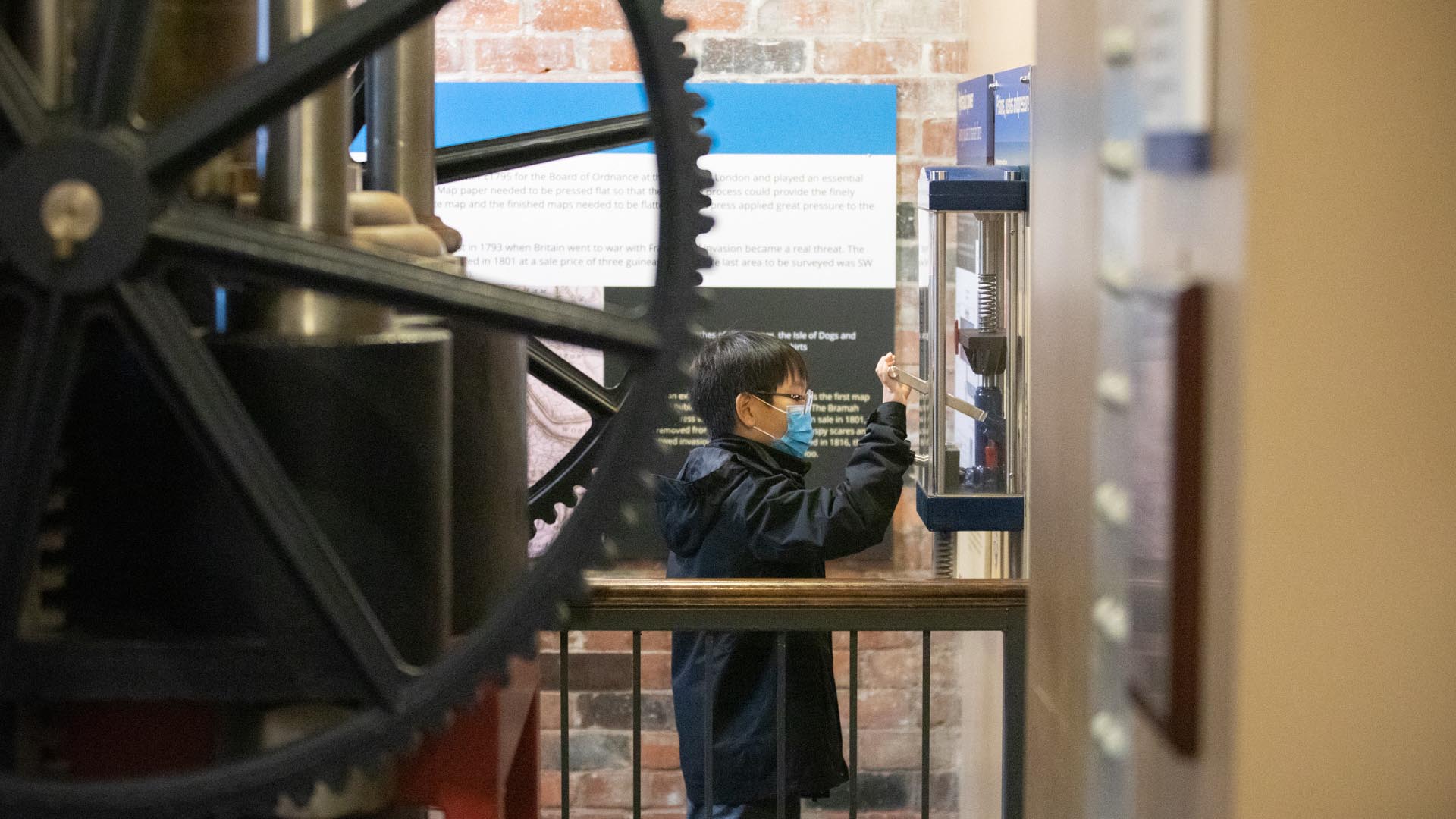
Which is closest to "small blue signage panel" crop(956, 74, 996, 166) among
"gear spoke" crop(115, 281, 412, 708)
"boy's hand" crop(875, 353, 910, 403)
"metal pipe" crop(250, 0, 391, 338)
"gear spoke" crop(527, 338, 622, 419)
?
"boy's hand" crop(875, 353, 910, 403)

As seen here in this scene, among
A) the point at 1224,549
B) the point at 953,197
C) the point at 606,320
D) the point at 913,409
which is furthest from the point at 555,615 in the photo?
the point at 913,409

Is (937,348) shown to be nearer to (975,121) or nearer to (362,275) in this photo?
(975,121)

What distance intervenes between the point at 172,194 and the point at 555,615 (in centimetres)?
22

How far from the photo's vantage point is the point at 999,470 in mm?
2244

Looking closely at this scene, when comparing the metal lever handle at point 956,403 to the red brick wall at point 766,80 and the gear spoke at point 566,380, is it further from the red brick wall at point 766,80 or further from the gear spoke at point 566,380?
the gear spoke at point 566,380

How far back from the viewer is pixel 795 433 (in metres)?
2.17

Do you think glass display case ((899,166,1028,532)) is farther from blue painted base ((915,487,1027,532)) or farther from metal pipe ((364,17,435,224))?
metal pipe ((364,17,435,224))

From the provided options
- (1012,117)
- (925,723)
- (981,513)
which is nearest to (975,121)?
(1012,117)

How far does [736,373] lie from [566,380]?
99 cm

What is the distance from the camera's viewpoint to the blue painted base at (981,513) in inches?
87.3

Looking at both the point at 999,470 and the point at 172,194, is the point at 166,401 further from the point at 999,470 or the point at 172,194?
the point at 999,470

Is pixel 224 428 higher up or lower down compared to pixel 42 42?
lower down

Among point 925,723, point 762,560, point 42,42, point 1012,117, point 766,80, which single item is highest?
point 766,80

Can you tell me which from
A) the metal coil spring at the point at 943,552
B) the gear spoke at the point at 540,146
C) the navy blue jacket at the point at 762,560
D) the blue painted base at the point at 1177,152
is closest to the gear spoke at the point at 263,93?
the blue painted base at the point at 1177,152
